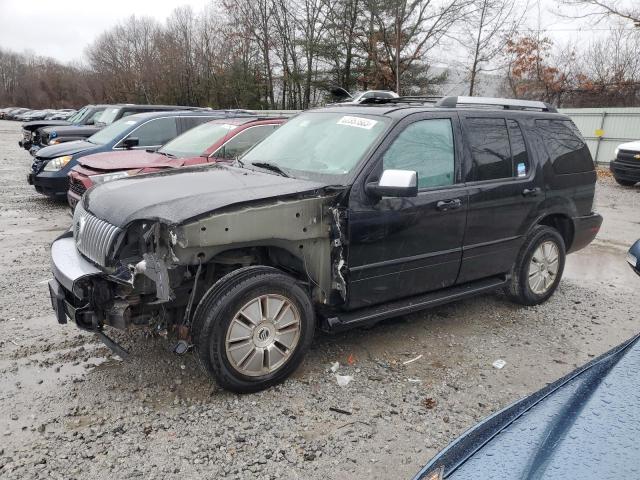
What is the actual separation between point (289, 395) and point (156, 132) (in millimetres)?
7299

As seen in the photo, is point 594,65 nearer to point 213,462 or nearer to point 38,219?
point 38,219

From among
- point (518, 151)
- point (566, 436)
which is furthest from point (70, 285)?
point (518, 151)

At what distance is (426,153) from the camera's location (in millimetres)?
3980

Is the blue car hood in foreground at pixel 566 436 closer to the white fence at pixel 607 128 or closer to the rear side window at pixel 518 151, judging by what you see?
the rear side window at pixel 518 151

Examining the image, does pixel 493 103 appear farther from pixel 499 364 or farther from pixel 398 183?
pixel 499 364

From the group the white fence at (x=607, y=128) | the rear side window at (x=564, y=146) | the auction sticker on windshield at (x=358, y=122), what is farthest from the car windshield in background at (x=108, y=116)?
the white fence at (x=607, y=128)

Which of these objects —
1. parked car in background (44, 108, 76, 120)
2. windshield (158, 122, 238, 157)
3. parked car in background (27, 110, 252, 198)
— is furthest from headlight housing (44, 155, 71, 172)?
parked car in background (44, 108, 76, 120)

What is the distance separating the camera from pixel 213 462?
2752 mm

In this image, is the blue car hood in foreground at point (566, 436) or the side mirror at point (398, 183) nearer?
the blue car hood in foreground at point (566, 436)

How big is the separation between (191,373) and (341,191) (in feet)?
5.52

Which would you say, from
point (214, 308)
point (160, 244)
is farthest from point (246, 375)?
point (160, 244)

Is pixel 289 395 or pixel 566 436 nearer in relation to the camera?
pixel 566 436

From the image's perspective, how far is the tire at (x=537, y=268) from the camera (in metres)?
4.84

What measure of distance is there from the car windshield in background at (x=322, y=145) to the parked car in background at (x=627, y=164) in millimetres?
11872
